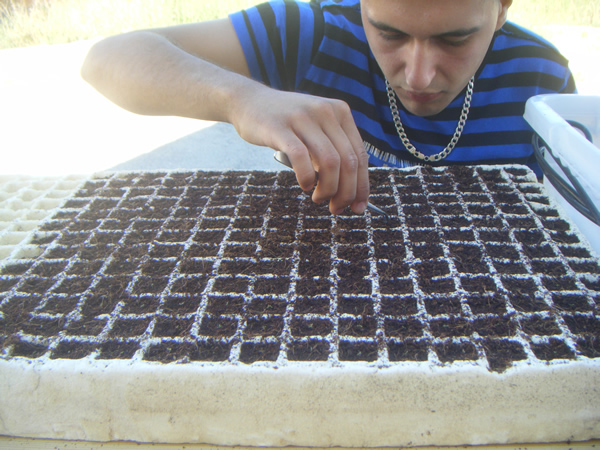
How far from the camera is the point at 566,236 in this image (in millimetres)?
894

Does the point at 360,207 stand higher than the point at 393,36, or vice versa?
the point at 393,36

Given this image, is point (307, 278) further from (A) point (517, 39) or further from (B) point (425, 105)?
(A) point (517, 39)

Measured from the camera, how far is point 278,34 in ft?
4.37

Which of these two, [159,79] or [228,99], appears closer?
[228,99]

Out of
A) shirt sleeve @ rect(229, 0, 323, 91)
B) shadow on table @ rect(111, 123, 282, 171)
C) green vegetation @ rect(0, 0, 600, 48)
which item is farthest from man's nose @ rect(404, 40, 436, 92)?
green vegetation @ rect(0, 0, 600, 48)

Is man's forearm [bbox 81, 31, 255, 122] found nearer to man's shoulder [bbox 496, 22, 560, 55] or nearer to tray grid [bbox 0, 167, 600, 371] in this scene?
tray grid [bbox 0, 167, 600, 371]

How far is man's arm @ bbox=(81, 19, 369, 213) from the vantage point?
85cm

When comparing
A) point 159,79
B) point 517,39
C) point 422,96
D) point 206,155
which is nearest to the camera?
point 422,96

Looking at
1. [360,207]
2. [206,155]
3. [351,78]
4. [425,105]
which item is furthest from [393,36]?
[206,155]

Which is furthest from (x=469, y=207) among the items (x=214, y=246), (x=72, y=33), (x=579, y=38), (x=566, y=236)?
(x=72, y=33)

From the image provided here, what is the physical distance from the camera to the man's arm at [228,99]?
853 mm

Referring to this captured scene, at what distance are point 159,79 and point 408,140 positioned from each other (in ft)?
2.36

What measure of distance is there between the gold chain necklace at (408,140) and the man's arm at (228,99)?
455 mm

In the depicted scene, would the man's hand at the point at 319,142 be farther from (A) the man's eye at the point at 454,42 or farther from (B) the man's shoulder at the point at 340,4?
(B) the man's shoulder at the point at 340,4
